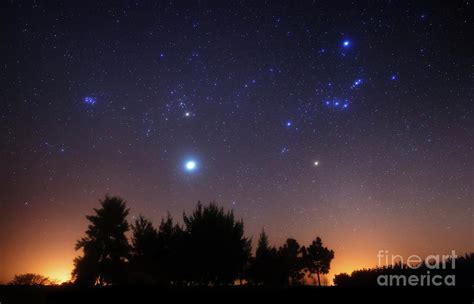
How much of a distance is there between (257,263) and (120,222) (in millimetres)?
15840

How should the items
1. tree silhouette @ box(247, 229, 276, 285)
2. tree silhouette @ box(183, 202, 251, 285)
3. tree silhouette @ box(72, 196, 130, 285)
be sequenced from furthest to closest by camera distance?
tree silhouette @ box(247, 229, 276, 285) → tree silhouette @ box(72, 196, 130, 285) → tree silhouette @ box(183, 202, 251, 285)

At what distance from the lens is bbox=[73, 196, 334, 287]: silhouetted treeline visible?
24.1m

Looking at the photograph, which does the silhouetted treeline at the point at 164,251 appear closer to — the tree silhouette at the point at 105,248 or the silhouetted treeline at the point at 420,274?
the tree silhouette at the point at 105,248

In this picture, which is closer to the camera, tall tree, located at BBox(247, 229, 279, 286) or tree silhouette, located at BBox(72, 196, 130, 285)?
tree silhouette, located at BBox(72, 196, 130, 285)

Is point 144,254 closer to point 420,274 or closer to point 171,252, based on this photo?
point 171,252

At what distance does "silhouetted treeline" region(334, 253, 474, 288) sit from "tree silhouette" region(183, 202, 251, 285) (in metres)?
8.06

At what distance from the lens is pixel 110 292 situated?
980 centimetres

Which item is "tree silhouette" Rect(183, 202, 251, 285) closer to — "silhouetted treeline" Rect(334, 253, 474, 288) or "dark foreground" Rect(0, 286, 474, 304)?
"silhouetted treeline" Rect(334, 253, 474, 288)

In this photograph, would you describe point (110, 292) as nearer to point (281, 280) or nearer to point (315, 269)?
point (281, 280)

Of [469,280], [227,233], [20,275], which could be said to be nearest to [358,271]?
[469,280]

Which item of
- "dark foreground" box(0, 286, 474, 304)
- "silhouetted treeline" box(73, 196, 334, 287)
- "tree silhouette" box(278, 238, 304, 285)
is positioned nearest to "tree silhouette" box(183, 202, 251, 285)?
"silhouetted treeline" box(73, 196, 334, 287)

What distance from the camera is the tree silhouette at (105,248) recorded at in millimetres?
28250

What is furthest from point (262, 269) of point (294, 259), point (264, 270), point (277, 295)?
point (277, 295)

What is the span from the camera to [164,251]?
28.2 metres
